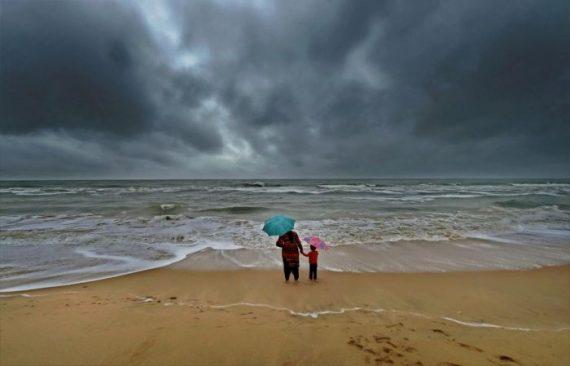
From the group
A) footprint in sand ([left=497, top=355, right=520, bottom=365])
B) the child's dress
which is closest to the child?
the child's dress

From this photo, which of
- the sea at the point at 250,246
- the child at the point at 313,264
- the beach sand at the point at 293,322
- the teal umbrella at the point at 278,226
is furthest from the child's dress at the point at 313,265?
the sea at the point at 250,246

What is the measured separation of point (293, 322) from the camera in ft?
13.2

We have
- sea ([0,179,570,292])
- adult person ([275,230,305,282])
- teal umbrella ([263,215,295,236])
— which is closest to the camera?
teal umbrella ([263,215,295,236])

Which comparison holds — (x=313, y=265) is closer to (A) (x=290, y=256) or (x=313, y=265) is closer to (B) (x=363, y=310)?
(A) (x=290, y=256)

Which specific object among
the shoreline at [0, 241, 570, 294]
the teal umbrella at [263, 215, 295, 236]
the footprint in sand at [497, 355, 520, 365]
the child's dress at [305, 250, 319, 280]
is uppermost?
the teal umbrella at [263, 215, 295, 236]

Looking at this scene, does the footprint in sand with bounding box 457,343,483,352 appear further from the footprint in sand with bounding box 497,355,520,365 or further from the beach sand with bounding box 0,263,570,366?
the footprint in sand with bounding box 497,355,520,365

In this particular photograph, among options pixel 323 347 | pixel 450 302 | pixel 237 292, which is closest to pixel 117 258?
pixel 237 292

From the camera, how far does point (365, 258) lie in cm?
802

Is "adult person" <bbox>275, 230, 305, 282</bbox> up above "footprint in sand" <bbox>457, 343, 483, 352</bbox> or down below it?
above

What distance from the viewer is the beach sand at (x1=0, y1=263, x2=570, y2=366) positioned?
3.08 metres

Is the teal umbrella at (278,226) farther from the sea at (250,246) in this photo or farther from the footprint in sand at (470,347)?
the footprint in sand at (470,347)

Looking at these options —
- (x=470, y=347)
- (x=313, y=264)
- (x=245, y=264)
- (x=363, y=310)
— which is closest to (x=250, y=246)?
(x=245, y=264)

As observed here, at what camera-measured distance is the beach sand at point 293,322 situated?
3078 mm

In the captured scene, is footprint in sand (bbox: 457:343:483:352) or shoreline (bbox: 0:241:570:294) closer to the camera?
footprint in sand (bbox: 457:343:483:352)
